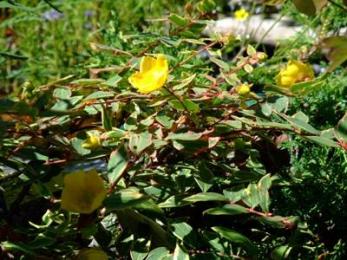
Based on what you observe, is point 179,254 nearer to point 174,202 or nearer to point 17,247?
point 174,202

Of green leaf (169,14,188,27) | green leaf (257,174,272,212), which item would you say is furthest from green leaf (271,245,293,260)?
green leaf (169,14,188,27)

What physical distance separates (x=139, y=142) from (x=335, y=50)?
446 mm

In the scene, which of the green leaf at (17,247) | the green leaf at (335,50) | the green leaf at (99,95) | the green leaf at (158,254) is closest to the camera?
the green leaf at (335,50)

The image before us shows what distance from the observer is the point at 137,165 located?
153 cm

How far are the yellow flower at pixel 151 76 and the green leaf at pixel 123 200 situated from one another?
24 centimetres

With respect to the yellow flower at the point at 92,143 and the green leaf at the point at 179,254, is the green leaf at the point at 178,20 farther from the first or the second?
the green leaf at the point at 179,254

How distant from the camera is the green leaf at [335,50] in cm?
115

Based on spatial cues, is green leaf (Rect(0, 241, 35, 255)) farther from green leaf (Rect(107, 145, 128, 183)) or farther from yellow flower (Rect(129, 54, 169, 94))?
yellow flower (Rect(129, 54, 169, 94))

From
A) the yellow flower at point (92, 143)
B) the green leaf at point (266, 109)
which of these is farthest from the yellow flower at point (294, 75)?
the yellow flower at point (92, 143)

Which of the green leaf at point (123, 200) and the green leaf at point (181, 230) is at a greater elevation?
the green leaf at point (123, 200)

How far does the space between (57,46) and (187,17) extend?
7.93 ft

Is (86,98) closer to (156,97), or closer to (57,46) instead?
(156,97)

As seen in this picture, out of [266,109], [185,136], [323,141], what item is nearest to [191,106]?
[185,136]

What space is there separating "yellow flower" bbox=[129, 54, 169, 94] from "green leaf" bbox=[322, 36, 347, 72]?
0.40 meters
